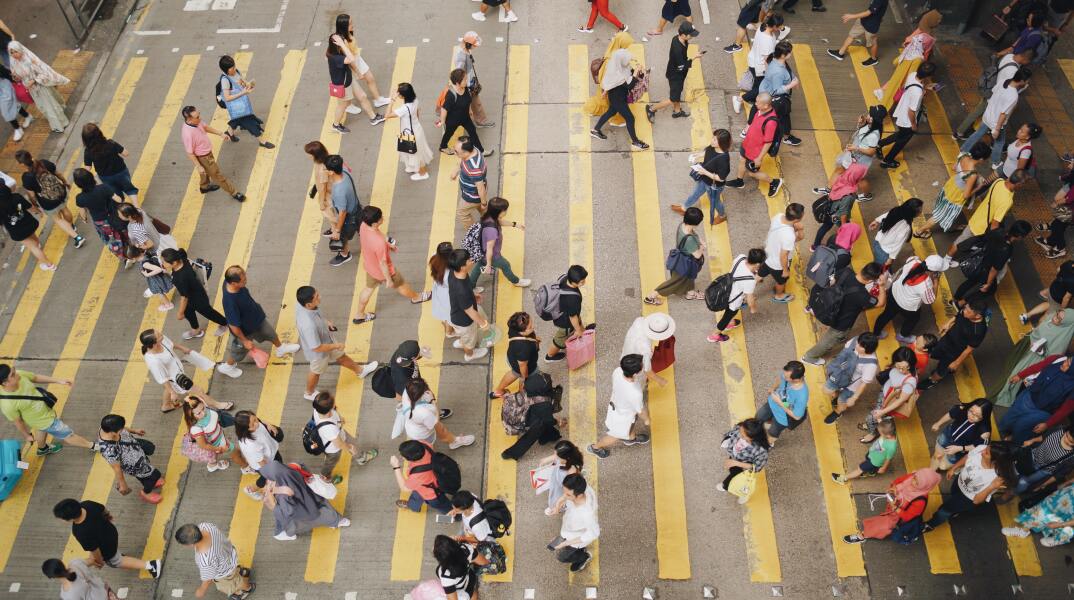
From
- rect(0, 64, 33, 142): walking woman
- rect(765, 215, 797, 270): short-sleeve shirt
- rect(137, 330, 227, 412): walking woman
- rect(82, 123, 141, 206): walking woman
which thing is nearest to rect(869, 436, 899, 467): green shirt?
rect(765, 215, 797, 270): short-sleeve shirt

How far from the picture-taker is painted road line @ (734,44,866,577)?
902cm

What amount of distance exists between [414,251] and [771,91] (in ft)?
19.6

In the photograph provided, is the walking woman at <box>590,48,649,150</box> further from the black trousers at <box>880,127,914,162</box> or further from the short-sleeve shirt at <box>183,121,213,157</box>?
the short-sleeve shirt at <box>183,121,213,157</box>

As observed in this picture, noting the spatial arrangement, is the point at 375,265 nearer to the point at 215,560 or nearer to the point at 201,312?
the point at 201,312

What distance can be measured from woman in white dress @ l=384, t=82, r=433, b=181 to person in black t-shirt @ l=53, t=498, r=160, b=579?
642 cm

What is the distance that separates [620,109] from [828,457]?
20.2 ft

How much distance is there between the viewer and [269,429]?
9297mm

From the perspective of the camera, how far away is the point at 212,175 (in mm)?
12398

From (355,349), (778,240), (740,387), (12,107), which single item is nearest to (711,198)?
(778,240)

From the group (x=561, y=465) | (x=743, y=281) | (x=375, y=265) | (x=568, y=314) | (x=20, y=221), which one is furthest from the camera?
(x=20, y=221)

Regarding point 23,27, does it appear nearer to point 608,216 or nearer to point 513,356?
point 608,216

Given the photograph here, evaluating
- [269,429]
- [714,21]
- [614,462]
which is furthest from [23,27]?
[614,462]

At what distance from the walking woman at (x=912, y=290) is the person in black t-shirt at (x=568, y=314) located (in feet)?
12.4

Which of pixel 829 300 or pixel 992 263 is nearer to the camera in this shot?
pixel 829 300
